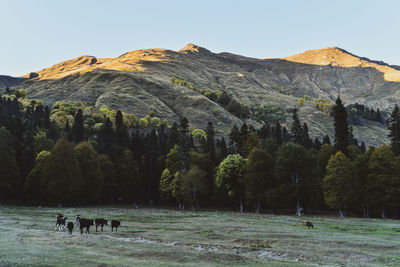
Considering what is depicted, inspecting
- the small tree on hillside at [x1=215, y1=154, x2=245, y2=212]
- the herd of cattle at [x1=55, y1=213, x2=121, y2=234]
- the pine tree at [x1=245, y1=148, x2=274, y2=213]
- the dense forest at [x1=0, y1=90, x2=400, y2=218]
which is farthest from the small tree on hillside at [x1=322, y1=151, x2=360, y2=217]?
the herd of cattle at [x1=55, y1=213, x2=121, y2=234]

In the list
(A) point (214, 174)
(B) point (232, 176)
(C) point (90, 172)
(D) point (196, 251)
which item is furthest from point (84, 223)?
(A) point (214, 174)

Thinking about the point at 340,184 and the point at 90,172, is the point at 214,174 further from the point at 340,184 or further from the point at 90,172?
the point at 340,184

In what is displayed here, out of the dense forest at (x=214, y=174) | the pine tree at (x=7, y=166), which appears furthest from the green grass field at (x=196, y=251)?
the pine tree at (x=7, y=166)

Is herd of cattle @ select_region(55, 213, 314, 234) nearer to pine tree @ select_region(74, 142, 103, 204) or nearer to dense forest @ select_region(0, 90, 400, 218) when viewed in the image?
dense forest @ select_region(0, 90, 400, 218)

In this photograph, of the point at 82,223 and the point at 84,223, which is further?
the point at 84,223

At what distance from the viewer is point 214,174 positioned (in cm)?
11606

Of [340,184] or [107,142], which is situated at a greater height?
[107,142]

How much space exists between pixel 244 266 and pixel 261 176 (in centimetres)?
7546

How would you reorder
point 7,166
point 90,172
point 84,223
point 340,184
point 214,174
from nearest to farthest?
point 84,223, point 340,184, point 7,166, point 90,172, point 214,174

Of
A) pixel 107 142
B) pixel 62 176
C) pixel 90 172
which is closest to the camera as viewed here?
pixel 62 176

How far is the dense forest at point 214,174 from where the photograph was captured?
92.0 metres

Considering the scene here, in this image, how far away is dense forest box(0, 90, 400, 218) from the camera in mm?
92000

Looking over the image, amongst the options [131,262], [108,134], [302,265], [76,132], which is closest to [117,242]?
[131,262]

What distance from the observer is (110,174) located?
122 m
